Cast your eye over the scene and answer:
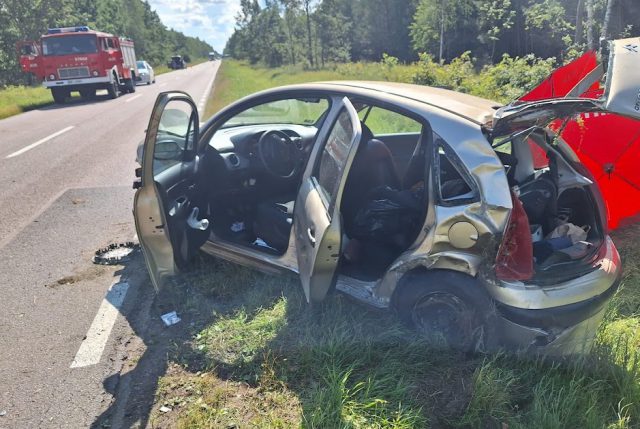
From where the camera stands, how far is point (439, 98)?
2.85 metres

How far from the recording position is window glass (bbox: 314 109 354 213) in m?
2.57

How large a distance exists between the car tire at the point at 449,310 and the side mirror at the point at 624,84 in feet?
3.52

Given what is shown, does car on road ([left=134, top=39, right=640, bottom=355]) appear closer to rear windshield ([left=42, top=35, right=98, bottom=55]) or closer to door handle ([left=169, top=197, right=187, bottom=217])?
door handle ([left=169, top=197, right=187, bottom=217])

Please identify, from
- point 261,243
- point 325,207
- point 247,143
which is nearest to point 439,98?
point 325,207

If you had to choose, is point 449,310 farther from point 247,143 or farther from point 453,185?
point 247,143

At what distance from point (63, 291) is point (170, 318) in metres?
1.14

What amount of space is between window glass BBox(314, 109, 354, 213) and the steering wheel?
79cm

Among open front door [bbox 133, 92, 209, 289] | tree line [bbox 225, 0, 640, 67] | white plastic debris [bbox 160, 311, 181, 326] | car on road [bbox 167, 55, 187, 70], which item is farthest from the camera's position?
car on road [bbox 167, 55, 187, 70]

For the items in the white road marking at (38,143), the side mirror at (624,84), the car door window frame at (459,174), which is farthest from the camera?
→ the white road marking at (38,143)

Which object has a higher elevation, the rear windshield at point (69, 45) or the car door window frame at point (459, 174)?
the rear windshield at point (69, 45)

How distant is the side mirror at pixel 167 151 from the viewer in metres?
3.05

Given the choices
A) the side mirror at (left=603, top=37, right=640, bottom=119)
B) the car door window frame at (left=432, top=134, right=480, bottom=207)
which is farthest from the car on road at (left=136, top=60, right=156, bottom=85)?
the side mirror at (left=603, top=37, right=640, bottom=119)

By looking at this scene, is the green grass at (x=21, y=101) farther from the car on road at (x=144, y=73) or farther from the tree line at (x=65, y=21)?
the car on road at (x=144, y=73)

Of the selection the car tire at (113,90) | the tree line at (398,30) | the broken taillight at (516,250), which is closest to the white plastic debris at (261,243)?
the broken taillight at (516,250)
